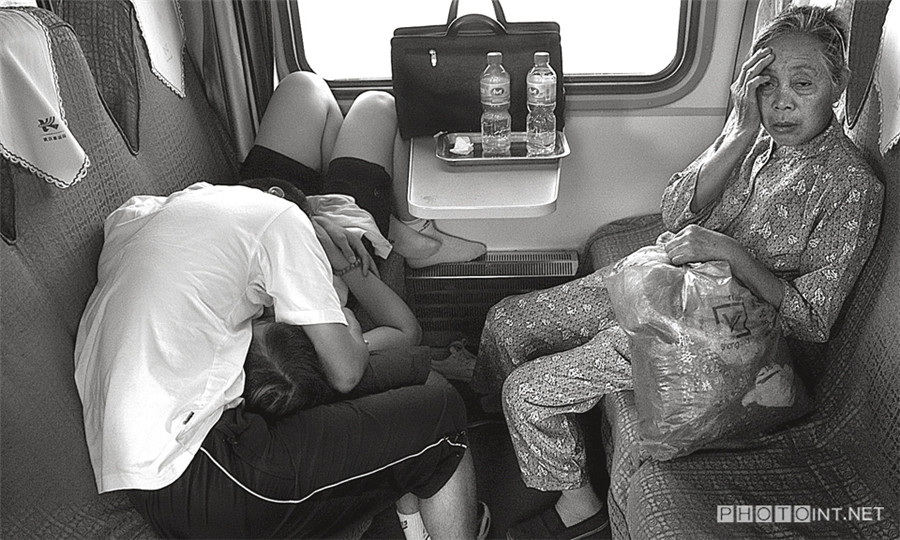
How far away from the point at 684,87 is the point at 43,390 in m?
2.31

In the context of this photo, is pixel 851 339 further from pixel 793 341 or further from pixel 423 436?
pixel 423 436

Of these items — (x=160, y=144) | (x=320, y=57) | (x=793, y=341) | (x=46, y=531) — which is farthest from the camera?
(x=320, y=57)

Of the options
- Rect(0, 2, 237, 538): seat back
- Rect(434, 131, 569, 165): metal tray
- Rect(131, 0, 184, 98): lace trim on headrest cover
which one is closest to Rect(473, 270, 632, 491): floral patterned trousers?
Rect(434, 131, 569, 165): metal tray

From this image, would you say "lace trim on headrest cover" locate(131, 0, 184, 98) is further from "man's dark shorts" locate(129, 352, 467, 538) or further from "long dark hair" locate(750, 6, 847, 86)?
"long dark hair" locate(750, 6, 847, 86)

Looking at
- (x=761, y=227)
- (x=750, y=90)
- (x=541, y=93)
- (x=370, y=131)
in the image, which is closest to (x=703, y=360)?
(x=761, y=227)

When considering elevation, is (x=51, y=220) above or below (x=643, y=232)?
above

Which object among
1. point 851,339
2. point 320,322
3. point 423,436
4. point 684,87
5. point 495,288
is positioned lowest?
point 495,288

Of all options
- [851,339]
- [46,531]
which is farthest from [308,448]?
[851,339]

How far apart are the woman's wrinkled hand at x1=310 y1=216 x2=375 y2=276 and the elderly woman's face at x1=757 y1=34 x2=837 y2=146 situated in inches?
48.3

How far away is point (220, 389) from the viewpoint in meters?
1.88

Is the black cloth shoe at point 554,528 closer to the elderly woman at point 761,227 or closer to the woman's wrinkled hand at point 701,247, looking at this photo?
the elderly woman at point 761,227

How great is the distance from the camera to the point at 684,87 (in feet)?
10.1

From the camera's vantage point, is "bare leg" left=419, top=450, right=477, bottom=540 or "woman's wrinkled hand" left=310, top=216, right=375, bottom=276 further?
"woman's wrinkled hand" left=310, top=216, right=375, bottom=276
